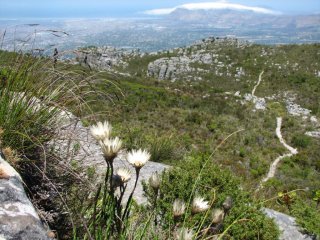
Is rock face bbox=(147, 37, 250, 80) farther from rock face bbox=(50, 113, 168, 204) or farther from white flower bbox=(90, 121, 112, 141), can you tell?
white flower bbox=(90, 121, 112, 141)

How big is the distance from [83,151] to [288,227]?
316cm

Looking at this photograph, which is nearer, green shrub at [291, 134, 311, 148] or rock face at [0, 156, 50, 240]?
rock face at [0, 156, 50, 240]

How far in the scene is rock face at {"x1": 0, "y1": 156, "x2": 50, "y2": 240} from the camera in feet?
5.28

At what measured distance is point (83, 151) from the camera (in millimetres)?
4266

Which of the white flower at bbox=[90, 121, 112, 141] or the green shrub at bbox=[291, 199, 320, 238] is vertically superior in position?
the white flower at bbox=[90, 121, 112, 141]

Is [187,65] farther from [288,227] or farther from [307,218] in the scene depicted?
[288,227]

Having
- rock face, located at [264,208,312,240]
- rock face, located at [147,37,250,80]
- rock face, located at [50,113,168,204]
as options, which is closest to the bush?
rock face, located at [50,113,168,204]

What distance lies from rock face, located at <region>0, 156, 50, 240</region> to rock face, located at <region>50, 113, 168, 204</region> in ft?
2.29

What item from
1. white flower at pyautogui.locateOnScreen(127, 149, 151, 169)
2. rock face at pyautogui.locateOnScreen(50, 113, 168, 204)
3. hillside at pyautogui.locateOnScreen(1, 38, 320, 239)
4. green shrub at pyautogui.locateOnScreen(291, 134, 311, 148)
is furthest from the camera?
green shrub at pyautogui.locateOnScreen(291, 134, 311, 148)

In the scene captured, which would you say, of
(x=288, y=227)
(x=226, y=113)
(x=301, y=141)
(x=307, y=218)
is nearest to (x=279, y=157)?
(x=301, y=141)

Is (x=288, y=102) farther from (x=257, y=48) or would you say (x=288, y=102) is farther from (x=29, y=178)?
(x=29, y=178)

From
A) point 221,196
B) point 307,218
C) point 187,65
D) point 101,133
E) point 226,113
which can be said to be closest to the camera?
point 101,133

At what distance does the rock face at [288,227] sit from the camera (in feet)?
17.3

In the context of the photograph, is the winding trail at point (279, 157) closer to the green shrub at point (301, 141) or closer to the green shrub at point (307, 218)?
the green shrub at point (301, 141)
